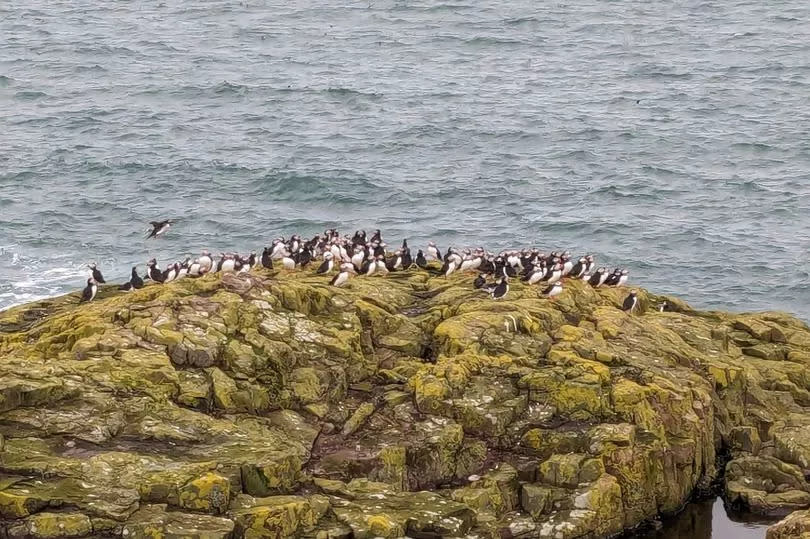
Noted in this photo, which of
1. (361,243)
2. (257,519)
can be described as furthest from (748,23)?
(257,519)

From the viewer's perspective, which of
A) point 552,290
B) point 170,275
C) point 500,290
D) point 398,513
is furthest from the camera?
point 170,275

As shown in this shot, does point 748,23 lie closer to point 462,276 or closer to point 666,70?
point 666,70

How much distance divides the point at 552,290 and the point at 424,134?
4219cm

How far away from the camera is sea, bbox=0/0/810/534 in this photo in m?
61.8

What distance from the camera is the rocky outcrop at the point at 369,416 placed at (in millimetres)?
27562

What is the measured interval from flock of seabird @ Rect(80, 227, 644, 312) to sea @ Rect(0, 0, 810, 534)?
15204 mm

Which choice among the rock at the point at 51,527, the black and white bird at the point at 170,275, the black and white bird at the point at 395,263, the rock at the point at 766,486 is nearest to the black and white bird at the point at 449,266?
the black and white bird at the point at 395,263

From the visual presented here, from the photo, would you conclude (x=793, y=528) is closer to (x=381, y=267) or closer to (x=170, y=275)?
(x=381, y=267)

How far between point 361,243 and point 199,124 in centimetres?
3971

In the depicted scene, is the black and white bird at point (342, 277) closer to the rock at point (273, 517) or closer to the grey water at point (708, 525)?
the rock at point (273, 517)

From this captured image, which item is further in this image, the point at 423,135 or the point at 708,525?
the point at 423,135

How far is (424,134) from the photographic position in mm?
78250

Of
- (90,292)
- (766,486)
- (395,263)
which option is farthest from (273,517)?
(395,263)

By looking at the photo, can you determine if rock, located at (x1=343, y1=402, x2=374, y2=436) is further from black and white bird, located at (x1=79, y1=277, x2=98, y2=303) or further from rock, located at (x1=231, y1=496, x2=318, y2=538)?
black and white bird, located at (x1=79, y1=277, x2=98, y2=303)
